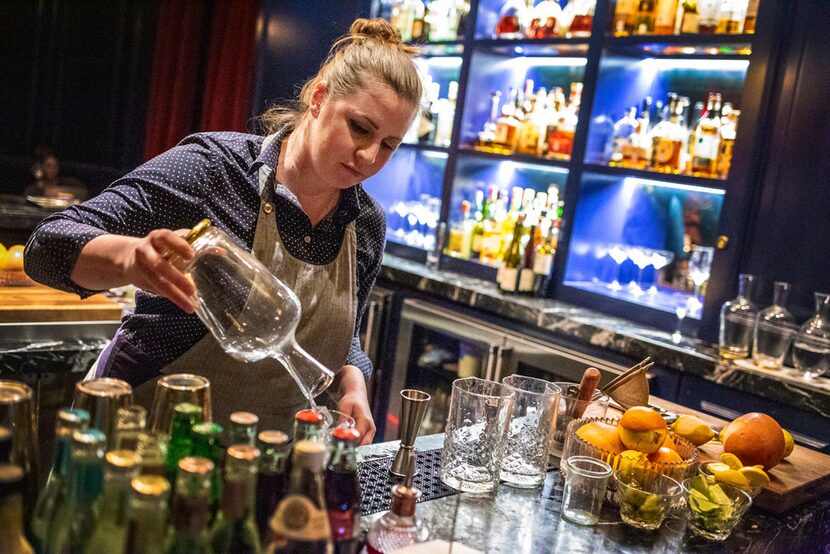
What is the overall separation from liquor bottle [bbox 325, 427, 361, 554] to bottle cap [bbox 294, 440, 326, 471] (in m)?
0.11

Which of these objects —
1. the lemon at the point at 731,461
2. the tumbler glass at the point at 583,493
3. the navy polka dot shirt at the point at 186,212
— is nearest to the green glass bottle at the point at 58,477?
the navy polka dot shirt at the point at 186,212

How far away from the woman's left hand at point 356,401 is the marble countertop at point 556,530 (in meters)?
0.06

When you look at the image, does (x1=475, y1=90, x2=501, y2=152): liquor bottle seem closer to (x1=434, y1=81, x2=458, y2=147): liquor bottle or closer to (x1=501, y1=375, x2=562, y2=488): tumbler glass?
(x1=434, y1=81, x2=458, y2=147): liquor bottle

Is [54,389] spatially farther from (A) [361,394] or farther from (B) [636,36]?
(B) [636,36]

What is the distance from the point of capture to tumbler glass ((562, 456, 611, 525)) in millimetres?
1213

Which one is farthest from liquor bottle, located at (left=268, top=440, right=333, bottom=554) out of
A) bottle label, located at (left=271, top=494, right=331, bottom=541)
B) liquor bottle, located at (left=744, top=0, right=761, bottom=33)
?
liquor bottle, located at (left=744, top=0, right=761, bottom=33)

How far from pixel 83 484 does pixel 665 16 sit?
9.53 ft

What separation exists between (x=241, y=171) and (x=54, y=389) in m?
1.01

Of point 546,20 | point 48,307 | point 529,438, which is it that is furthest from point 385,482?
point 546,20

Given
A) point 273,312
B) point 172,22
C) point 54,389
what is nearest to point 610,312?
point 54,389

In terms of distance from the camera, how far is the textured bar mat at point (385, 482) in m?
1.19

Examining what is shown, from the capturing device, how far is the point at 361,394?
161 cm

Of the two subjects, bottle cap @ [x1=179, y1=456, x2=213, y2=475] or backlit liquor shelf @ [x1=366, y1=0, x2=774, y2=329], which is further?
backlit liquor shelf @ [x1=366, y1=0, x2=774, y2=329]

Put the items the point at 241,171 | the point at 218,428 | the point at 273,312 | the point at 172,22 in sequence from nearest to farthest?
the point at 218,428 → the point at 273,312 → the point at 241,171 → the point at 172,22
